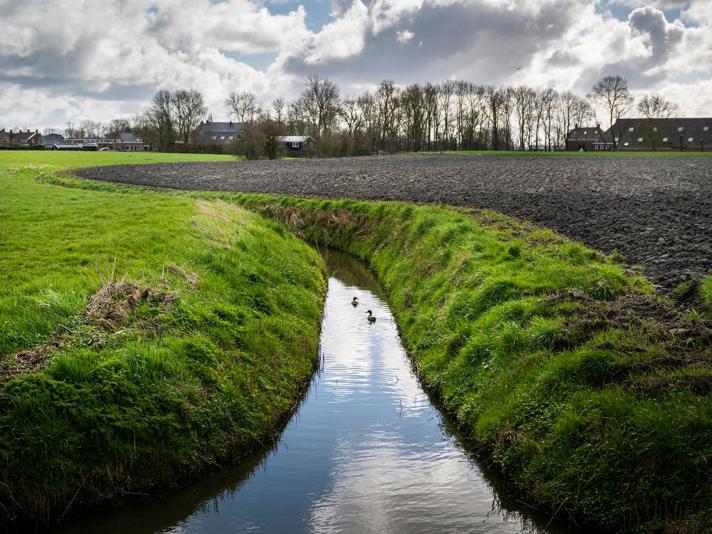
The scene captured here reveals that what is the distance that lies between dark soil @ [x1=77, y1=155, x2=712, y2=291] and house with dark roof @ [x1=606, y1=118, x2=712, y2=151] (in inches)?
4096

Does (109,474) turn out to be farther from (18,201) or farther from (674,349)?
(18,201)

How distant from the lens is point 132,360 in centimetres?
1031

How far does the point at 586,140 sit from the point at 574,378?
15130 cm

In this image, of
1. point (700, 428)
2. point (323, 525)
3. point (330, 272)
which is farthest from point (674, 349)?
point (330, 272)

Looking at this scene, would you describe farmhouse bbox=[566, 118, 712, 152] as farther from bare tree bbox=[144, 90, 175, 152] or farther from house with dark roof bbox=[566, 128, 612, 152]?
bare tree bbox=[144, 90, 175, 152]

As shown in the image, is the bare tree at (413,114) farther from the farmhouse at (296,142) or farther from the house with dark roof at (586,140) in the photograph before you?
the house with dark roof at (586,140)

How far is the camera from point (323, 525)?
8.66 meters

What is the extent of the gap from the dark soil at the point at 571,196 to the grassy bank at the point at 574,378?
1.64 meters

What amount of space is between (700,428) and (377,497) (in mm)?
4341

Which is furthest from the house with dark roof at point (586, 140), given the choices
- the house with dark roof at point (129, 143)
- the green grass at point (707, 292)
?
the green grass at point (707, 292)

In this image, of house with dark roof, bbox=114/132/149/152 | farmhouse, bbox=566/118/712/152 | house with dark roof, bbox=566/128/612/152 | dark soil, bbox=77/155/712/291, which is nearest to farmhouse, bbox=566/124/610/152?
house with dark roof, bbox=566/128/612/152

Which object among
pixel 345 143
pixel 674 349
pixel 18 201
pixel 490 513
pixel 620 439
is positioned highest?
pixel 345 143

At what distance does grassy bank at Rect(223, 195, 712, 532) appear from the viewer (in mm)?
8133

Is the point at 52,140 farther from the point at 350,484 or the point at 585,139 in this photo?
the point at 350,484
